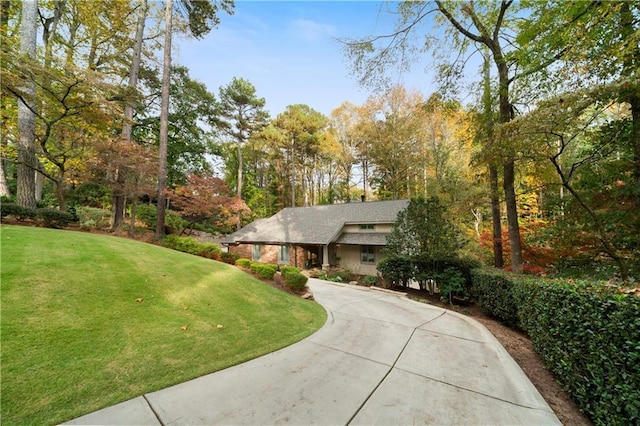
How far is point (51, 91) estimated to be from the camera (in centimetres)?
838

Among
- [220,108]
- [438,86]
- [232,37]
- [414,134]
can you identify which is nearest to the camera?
[232,37]

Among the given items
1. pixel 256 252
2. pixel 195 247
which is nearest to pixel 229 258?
pixel 195 247

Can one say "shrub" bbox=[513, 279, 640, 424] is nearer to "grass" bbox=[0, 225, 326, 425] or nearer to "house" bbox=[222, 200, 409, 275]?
"grass" bbox=[0, 225, 326, 425]

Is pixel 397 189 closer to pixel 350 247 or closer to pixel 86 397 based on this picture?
pixel 350 247

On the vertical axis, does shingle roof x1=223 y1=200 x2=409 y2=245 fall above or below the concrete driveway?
above

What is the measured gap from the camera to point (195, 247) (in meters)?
11.2

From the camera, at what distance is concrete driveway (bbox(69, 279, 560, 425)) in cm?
265

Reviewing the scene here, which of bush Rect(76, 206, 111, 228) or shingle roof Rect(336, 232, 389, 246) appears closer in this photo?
shingle roof Rect(336, 232, 389, 246)

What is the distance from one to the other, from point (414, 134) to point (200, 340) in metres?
22.0

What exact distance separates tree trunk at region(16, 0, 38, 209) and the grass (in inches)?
161

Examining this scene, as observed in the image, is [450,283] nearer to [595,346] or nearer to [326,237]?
[595,346]

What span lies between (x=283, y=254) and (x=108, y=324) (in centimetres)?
1434

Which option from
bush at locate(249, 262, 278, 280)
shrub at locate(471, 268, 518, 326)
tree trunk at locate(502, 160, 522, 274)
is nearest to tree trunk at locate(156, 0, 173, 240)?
bush at locate(249, 262, 278, 280)

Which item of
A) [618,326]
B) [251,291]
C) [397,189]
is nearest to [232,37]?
[251,291]
